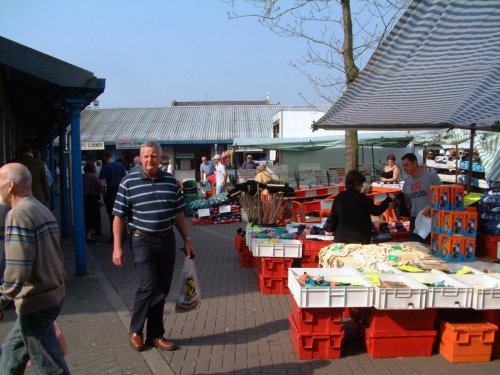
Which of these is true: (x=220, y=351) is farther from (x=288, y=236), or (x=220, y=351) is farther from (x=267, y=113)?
(x=267, y=113)

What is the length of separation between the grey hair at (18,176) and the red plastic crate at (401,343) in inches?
121

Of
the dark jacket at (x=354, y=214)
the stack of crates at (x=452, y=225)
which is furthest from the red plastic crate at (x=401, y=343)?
the dark jacket at (x=354, y=214)

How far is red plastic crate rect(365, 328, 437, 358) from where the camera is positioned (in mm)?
4316

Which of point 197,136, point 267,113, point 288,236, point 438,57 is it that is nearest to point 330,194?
point 288,236

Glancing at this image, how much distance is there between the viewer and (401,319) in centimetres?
432

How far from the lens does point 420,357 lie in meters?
4.36

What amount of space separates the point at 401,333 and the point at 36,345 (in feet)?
9.75

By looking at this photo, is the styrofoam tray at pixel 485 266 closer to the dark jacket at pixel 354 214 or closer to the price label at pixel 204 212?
the dark jacket at pixel 354 214

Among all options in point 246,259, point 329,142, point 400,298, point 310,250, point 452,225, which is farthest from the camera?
point 329,142

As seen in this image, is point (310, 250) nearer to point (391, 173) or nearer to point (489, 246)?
point (489, 246)

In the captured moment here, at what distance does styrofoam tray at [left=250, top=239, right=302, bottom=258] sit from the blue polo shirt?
2016 millimetres

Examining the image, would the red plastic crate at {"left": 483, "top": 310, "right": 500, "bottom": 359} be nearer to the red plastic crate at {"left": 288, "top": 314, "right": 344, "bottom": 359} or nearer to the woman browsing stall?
the red plastic crate at {"left": 288, "top": 314, "right": 344, "bottom": 359}

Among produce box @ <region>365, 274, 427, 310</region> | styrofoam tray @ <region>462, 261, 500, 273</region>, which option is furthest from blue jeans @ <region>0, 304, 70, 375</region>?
styrofoam tray @ <region>462, 261, 500, 273</region>

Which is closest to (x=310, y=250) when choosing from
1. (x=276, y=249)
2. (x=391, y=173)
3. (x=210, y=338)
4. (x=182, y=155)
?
(x=276, y=249)
